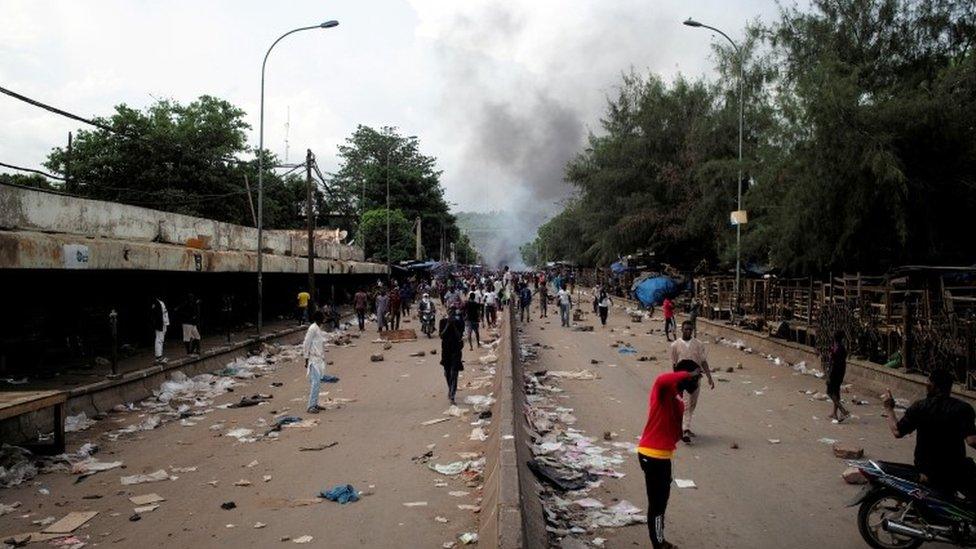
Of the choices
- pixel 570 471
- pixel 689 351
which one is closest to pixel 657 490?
pixel 570 471

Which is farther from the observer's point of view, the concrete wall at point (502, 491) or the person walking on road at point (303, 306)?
the person walking on road at point (303, 306)

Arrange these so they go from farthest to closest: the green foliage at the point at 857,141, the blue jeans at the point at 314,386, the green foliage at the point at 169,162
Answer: the green foliage at the point at 169,162 → the green foliage at the point at 857,141 → the blue jeans at the point at 314,386

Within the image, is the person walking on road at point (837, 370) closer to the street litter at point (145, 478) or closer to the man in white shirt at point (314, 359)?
the man in white shirt at point (314, 359)

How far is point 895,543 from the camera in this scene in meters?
5.49

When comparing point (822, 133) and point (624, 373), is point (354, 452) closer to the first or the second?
point (624, 373)

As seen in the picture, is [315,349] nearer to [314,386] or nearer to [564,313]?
[314,386]

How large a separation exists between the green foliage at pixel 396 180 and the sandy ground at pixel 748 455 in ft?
157

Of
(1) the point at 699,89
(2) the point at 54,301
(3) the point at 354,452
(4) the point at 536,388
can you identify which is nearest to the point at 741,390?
(4) the point at 536,388

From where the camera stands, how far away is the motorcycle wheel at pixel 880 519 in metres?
5.42

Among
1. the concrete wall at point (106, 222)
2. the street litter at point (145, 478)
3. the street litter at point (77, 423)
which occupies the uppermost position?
the concrete wall at point (106, 222)

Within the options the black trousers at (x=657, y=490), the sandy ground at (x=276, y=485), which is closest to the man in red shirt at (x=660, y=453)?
the black trousers at (x=657, y=490)

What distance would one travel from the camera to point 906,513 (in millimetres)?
5355

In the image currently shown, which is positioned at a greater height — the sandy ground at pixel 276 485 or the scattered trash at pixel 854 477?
the scattered trash at pixel 854 477

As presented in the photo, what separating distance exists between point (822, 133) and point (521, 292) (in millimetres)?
17297
